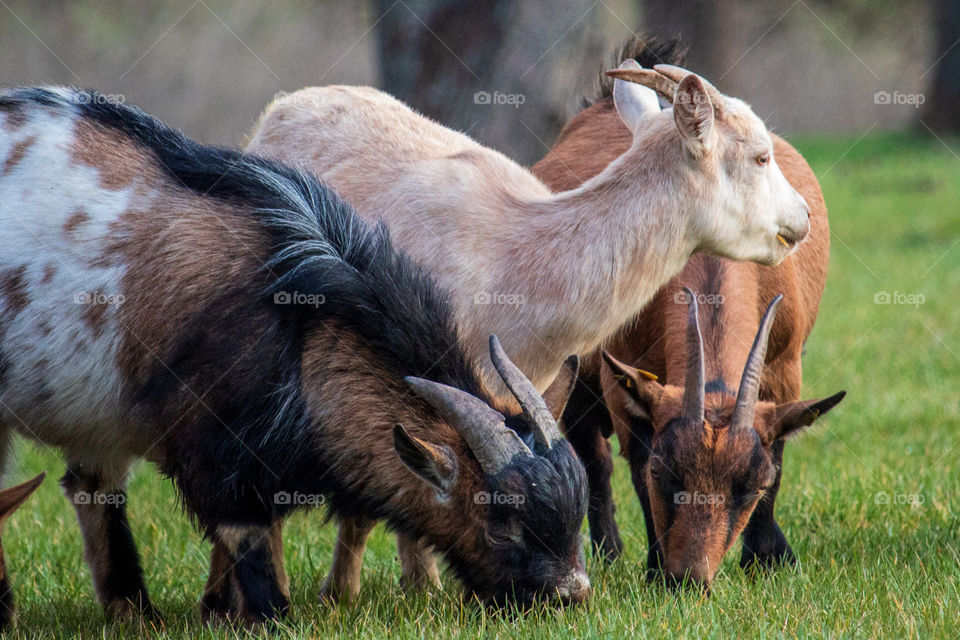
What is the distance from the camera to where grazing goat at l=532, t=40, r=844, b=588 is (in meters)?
5.43

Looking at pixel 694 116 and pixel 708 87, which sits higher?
pixel 708 87

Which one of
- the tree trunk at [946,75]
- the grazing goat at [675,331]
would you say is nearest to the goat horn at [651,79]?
the grazing goat at [675,331]

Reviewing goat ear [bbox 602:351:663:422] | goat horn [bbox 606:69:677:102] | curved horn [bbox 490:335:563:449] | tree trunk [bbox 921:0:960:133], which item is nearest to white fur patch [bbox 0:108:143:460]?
curved horn [bbox 490:335:563:449]

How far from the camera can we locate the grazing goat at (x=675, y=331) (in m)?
5.43

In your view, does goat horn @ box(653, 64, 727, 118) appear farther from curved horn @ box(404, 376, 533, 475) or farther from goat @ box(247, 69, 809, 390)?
curved horn @ box(404, 376, 533, 475)

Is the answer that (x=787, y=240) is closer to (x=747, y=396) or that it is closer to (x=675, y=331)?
(x=675, y=331)

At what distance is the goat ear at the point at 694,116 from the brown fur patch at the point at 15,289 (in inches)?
105

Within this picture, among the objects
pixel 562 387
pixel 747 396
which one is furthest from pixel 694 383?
pixel 562 387

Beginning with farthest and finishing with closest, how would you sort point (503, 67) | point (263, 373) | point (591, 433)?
1. point (503, 67)
2. point (591, 433)
3. point (263, 373)

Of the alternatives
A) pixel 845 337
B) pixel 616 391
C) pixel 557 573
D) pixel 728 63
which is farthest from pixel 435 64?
pixel 728 63

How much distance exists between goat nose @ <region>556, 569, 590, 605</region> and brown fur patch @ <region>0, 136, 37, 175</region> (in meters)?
2.75

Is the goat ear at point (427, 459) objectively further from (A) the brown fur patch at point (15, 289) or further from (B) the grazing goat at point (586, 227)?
(A) the brown fur patch at point (15, 289)

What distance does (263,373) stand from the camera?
431cm

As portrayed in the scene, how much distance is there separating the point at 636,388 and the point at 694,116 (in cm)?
117
